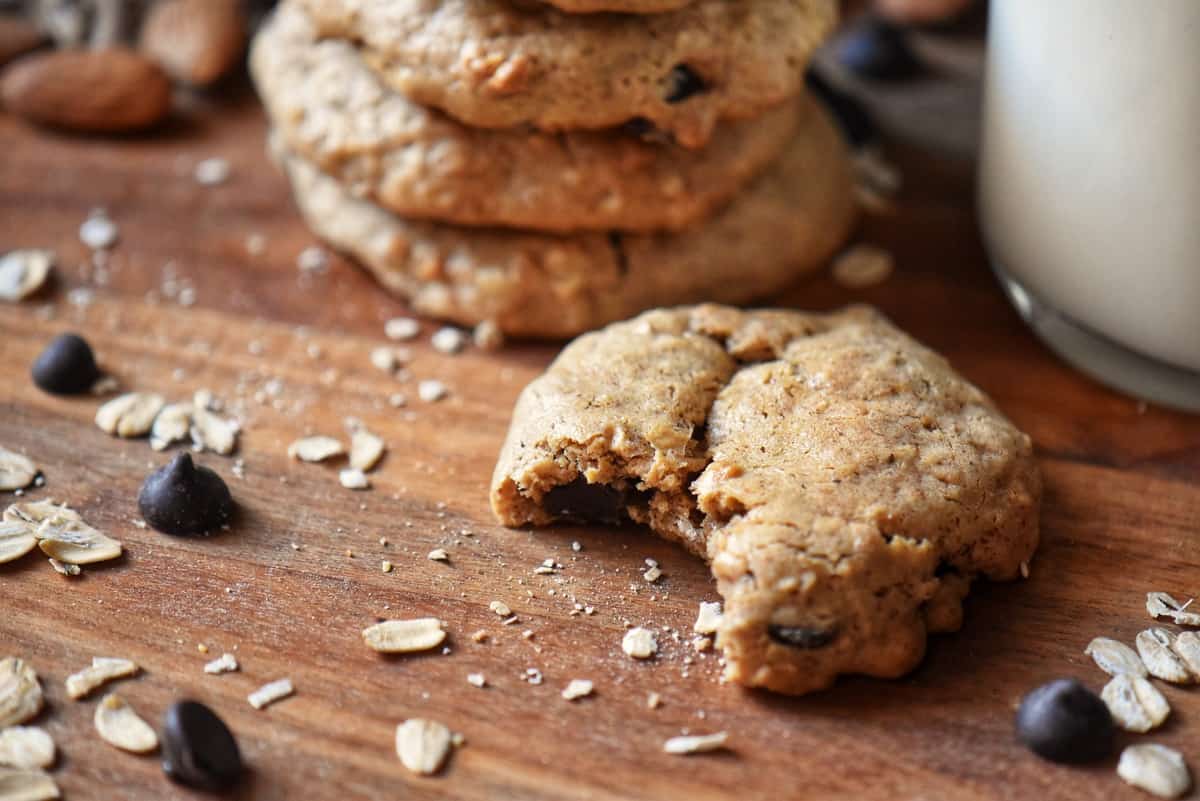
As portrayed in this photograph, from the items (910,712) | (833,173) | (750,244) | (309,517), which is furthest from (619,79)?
(910,712)

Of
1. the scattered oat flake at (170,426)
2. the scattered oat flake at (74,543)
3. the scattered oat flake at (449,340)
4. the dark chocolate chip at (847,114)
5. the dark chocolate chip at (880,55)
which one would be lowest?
the scattered oat flake at (74,543)

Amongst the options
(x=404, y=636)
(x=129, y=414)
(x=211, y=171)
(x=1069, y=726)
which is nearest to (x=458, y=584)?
(x=404, y=636)

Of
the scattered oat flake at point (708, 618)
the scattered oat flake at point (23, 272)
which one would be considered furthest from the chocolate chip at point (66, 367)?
the scattered oat flake at point (708, 618)

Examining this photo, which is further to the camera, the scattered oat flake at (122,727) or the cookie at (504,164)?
the cookie at (504,164)

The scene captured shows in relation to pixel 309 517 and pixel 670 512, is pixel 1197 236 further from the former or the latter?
pixel 309 517

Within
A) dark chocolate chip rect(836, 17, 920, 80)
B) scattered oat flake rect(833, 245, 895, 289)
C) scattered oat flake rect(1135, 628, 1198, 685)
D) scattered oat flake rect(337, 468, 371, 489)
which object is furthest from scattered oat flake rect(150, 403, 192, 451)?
dark chocolate chip rect(836, 17, 920, 80)

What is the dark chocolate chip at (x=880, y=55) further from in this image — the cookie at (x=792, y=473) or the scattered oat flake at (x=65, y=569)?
the scattered oat flake at (x=65, y=569)

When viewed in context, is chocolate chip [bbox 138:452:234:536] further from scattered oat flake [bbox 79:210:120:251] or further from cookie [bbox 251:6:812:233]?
scattered oat flake [bbox 79:210:120:251]
